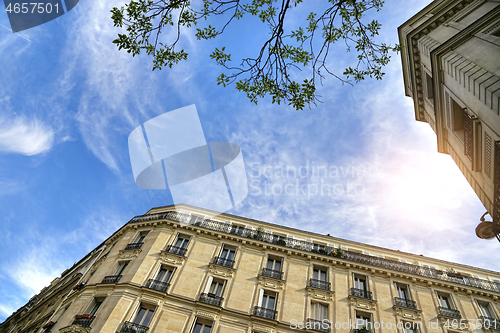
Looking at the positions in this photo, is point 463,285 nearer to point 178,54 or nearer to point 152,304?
point 152,304

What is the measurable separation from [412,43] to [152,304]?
67.0 ft

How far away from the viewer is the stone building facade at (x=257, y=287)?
15484mm

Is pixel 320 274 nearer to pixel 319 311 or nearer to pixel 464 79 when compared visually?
pixel 319 311

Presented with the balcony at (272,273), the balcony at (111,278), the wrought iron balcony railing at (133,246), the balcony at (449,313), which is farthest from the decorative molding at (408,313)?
the balcony at (111,278)

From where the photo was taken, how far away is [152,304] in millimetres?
15617

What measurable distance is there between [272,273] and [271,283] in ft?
2.45

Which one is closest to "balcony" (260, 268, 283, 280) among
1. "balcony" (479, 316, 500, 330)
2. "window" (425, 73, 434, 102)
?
"balcony" (479, 316, 500, 330)

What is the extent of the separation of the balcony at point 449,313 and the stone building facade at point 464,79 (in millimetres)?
10012

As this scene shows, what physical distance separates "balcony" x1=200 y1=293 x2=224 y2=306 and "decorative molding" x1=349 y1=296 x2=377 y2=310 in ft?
27.9

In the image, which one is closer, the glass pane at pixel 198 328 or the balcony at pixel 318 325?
the glass pane at pixel 198 328

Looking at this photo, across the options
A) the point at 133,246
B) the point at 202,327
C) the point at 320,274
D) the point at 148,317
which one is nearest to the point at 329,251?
the point at 320,274

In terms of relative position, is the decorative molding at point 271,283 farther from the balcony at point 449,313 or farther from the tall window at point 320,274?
the balcony at point 449,313

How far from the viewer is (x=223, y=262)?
18.6m

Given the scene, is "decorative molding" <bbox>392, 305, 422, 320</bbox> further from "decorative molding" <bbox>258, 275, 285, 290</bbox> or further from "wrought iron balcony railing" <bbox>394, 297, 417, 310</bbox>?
"decorative molding" <bbox>258, 275, 285, 290</bbox>
